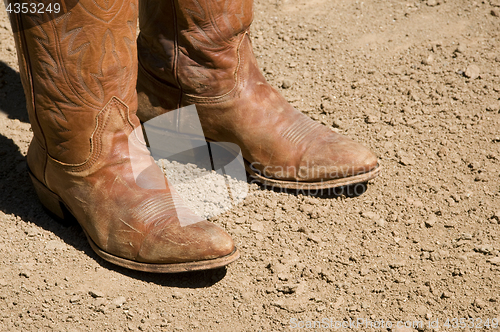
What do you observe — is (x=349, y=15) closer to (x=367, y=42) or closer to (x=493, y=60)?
(x=367, y=42)

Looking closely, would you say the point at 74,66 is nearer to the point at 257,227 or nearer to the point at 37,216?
the point at 37,216

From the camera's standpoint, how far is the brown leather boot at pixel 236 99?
70.2 inches

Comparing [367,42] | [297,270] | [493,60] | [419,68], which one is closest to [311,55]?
[367,42]

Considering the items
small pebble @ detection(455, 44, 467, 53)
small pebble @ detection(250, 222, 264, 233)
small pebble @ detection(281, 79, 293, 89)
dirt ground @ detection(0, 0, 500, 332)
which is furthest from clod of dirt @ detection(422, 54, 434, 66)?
small pebble @ detection(250, 222, 264, 233)

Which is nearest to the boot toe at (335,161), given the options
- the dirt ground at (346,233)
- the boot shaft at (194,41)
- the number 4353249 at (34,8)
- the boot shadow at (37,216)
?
the dirt ground at (346,233)

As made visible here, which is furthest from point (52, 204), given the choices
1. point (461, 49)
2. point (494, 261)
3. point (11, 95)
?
point (461, 49)

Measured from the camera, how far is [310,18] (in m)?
2.90

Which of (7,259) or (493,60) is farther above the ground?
(493,60)

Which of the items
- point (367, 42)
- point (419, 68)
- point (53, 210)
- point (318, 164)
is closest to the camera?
point (53, 210)

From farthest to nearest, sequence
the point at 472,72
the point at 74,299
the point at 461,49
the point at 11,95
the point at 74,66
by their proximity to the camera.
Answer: the point at 461,49 < the point at 472,72 < the point at 11,95 < the point at 74,299 < the point at 74,66

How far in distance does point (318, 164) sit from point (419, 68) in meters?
1.01

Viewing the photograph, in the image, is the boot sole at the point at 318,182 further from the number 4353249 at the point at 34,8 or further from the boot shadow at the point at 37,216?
the number 4353249 at the point at 34,8

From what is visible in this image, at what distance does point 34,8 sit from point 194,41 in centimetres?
61

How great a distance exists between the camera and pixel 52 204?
174cm
